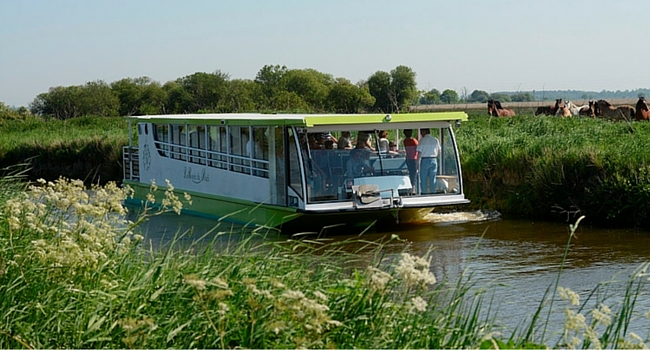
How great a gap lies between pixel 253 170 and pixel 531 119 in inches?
476

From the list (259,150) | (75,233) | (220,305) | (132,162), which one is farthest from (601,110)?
(220,305)

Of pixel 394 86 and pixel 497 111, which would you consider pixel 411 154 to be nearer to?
pixel 497 111

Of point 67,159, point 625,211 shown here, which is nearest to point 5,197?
point 625,211

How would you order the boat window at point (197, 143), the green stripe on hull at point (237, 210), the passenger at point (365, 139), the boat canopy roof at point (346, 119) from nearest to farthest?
1. the boat canopy roof at point (346, 119)
2. the green stripe on hull at point (237, 210)
3. the passenger at point (365, 139)
4. the boat window at point (197, 143)

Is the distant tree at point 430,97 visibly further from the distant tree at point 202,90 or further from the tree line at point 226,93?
the distant tree at point 202,90

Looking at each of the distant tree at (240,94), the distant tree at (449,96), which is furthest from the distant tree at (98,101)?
the distant tree at (449,96)

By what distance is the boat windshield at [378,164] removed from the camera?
56.6ft

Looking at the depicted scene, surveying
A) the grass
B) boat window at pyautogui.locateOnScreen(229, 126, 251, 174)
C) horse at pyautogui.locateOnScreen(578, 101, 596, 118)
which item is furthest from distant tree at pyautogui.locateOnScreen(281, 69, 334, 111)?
the grass

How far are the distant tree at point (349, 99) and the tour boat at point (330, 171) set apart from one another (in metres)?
35.7

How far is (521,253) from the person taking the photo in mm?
15445

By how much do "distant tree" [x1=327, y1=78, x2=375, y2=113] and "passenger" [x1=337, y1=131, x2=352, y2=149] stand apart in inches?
1456

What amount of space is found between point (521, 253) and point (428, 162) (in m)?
3.25

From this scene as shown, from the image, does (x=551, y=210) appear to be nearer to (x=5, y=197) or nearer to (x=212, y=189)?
(x=212, y=189)

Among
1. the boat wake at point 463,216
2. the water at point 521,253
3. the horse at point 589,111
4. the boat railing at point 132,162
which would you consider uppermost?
the horse at point 589,111
